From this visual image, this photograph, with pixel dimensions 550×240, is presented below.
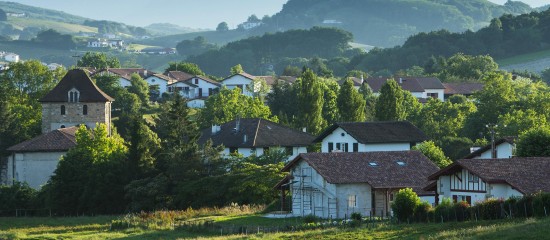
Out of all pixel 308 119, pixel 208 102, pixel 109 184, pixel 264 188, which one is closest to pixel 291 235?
pixel 264 188

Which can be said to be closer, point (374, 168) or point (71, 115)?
point (374, 168)

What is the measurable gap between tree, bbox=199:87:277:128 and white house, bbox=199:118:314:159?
16.7 metres

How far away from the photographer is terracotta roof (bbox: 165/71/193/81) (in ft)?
594

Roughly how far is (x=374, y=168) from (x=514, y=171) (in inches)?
479

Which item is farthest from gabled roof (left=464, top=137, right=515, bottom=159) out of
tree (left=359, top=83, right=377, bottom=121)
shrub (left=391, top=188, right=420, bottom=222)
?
tree (left=359, top=83, right=377, bottom=121)

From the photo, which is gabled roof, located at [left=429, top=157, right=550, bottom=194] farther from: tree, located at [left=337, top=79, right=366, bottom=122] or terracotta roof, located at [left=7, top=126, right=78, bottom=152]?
tree, located at [left=337, top=79, right=366, bottom=122]

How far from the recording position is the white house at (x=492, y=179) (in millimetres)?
59394

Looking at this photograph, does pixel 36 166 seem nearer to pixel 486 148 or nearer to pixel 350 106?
pixel 350 106

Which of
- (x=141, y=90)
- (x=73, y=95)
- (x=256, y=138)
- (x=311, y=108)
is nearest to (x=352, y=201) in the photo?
(x=256, y=138)

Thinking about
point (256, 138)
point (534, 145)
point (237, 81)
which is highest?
point (237, 81)

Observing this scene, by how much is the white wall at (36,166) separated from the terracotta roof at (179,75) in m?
76.8

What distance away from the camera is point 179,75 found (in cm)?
18575

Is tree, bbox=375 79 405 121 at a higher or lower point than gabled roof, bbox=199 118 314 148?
higher

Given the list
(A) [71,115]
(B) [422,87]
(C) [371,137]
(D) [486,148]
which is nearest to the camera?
(D) [486,148]
